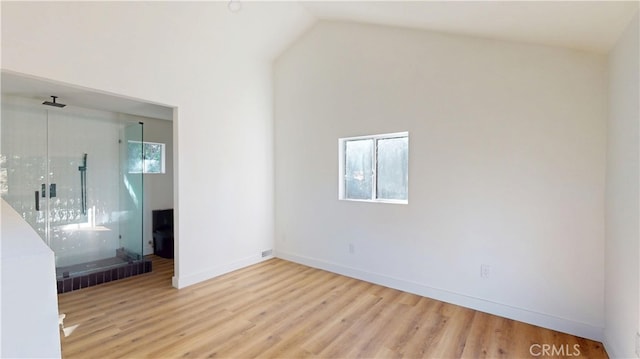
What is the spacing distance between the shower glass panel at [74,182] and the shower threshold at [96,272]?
26 millimetres

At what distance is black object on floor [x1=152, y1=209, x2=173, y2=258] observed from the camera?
15.4 ft

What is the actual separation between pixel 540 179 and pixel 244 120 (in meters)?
3.59

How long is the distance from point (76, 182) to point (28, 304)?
4107 mm

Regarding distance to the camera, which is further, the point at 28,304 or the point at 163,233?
the point at 163,233

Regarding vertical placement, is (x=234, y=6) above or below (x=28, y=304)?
above

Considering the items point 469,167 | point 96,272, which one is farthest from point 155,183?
point 469,167

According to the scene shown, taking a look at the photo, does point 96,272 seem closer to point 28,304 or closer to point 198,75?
point 198,75

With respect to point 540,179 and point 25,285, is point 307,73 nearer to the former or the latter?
point 540,179

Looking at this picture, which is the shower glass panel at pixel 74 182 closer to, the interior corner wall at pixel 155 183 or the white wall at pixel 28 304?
the interior corner wall at pixel 155 183

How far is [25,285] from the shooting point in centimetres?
84

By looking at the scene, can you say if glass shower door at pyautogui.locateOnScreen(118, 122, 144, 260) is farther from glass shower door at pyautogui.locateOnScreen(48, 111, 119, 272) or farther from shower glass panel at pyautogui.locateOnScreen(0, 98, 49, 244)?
shower glass panel at pyautogui.locateOnScreen(0, 98, 49, 244)

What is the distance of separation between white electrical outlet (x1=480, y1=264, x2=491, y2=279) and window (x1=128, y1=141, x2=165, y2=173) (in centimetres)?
474

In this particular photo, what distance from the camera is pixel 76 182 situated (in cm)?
404

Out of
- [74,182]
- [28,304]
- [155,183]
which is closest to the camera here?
[28,304]
